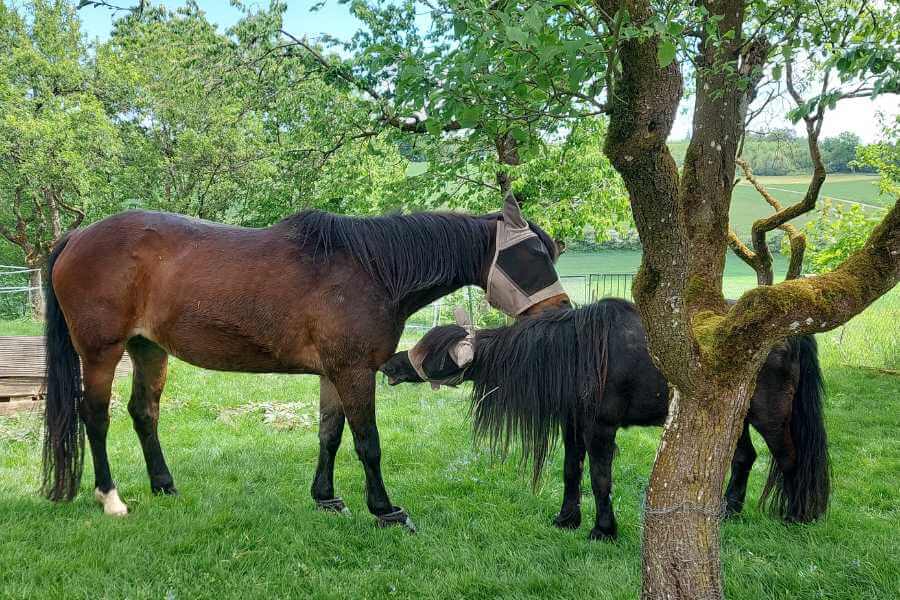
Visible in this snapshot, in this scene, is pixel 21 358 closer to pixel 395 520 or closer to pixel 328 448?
pixel 328 448

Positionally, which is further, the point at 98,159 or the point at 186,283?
the point at 98,159

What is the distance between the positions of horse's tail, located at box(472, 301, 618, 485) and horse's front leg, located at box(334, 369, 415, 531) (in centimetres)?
78

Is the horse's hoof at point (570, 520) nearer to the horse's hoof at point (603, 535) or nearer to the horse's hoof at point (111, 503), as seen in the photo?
the horse's hoof at point (603, 535)

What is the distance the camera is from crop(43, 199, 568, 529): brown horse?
420 centimetres

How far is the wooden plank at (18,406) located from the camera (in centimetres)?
664

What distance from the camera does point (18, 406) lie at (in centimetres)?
672

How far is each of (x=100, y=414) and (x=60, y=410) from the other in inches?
12.9

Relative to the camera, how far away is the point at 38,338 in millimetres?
8422

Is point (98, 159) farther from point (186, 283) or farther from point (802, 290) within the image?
point (802, 290)

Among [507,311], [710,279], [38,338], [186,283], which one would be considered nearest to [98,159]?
[38,338]

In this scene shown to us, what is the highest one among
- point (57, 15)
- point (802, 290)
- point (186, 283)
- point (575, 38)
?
point (57, 15)

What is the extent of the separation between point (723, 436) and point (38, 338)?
29.5 ft

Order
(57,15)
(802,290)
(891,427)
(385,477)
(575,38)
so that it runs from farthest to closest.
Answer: (57,15) < (891,427) < (385,477) < (802,290) < (575,38)

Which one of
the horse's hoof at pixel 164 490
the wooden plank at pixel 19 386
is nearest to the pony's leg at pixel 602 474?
the horse's hoof at pixel 164 490
